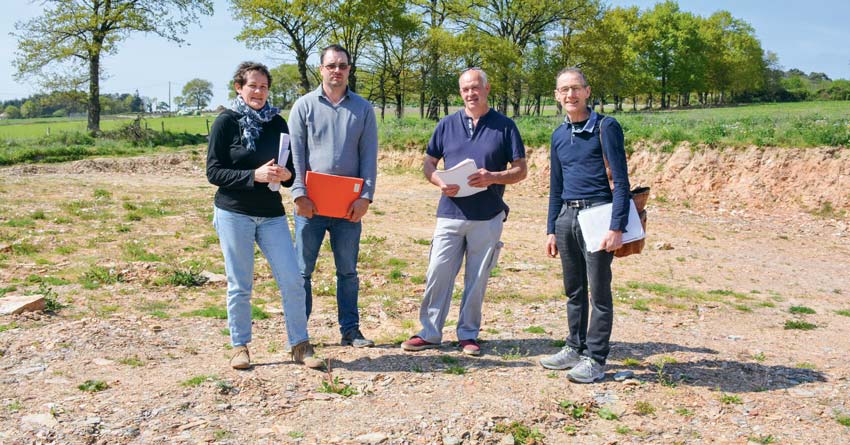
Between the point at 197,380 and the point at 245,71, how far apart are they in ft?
7.14

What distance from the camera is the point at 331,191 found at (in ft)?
16.5

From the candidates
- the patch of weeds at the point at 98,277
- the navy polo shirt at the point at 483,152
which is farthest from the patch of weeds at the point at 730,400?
the patch of weeds at the point at 98,277

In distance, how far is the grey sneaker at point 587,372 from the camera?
4.77 meters

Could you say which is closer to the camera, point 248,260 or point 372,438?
point 372,438

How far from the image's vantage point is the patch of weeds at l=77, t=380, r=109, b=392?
14.8 ft

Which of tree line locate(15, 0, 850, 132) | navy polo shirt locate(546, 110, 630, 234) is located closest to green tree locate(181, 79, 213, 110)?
tree line locate(15, 0, 850, 132)

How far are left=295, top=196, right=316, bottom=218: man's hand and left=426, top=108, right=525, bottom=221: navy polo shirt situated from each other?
39.7 inches

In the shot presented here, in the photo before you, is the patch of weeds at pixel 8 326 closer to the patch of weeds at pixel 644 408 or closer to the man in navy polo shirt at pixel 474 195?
the man in navy polo shirt at pixel 474 195

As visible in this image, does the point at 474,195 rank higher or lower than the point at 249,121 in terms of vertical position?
lower

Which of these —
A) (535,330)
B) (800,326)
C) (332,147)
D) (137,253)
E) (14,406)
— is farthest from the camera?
(137,253)

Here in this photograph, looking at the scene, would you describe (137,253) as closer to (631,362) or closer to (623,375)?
(631,362)

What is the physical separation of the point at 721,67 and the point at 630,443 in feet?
242

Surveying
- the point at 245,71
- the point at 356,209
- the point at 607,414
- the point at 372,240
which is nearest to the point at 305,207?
the point at 356,209

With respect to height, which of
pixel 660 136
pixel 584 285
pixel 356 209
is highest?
pixel 660 136
